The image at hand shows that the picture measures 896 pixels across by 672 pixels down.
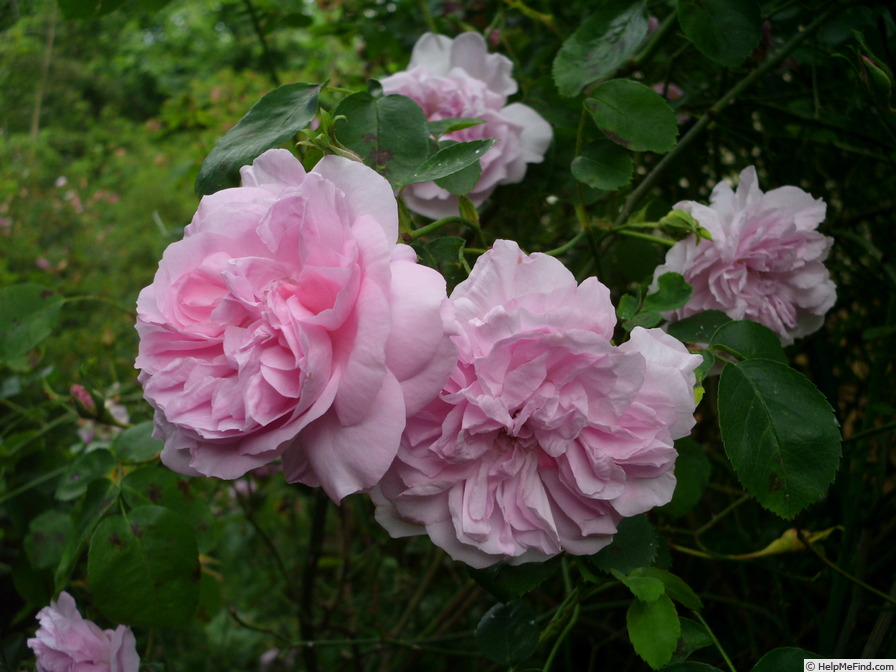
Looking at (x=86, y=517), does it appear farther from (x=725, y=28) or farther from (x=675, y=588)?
(x=725, y=28)

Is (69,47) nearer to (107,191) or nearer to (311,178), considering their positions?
(107,191)

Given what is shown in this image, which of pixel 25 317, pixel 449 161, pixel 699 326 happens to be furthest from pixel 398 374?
pixel 25 317

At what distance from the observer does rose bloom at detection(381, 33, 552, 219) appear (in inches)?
20.9

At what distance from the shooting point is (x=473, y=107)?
57 cm

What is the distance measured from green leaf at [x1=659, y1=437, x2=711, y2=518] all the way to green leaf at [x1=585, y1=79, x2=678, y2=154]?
0.22 meters

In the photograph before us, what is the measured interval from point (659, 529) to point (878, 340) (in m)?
0.46

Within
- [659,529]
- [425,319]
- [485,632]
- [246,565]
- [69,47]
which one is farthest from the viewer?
[69,47]

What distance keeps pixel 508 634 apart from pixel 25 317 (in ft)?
1.75

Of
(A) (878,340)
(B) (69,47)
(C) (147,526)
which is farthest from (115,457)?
(B) (69,47)

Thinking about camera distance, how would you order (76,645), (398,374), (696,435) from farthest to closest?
(696,435) → (76,645) → (398,374)

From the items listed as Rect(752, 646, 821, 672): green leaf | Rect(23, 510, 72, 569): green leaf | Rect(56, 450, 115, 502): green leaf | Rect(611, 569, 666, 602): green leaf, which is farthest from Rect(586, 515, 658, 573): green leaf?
Rect(23, 510, 72, 569): green leaf

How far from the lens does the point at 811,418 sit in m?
0.41

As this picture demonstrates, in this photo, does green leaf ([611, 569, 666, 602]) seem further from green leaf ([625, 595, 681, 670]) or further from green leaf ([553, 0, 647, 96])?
green leaf ([553, 0, 647, 96])

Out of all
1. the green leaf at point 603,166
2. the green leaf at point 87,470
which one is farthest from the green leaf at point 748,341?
the green leaf at point 87,470
